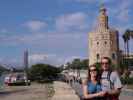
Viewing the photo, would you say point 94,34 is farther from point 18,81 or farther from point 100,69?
point 100,69

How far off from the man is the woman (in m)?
0.09

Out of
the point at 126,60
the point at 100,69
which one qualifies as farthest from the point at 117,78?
the point at 126,60

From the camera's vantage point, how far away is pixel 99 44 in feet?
379

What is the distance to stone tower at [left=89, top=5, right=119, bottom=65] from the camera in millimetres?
113981

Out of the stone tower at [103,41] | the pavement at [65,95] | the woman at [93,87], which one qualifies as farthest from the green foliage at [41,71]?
the woman at [93,87]

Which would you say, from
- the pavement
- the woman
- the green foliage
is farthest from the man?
the green foliage

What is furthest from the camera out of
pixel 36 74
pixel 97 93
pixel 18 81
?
pixel 36 74

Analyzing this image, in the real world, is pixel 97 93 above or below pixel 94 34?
below

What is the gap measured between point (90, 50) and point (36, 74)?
53.5 feet

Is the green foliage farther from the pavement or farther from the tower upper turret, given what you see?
the pavement

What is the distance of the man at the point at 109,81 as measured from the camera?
6.78m

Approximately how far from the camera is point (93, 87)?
675 centimetres

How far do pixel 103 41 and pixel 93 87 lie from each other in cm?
11027

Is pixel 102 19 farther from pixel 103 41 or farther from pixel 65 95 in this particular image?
pixel 65 95
